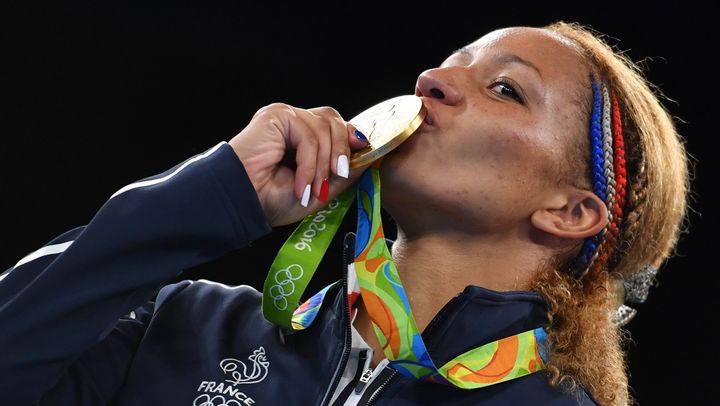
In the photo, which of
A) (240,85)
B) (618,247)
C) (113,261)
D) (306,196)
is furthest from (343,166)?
(240,85)

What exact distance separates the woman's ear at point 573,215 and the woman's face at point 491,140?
0.03 meters

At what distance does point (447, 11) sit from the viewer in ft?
12.2

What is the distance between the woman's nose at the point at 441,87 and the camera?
6.52 feet

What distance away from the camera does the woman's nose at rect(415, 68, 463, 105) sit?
1.99 meters

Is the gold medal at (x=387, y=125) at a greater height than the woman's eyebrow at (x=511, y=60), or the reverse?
the woman's eyebrow at (x=511, y=60)

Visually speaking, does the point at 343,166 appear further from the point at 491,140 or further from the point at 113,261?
the point at 113,261

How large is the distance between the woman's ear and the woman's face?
27mm

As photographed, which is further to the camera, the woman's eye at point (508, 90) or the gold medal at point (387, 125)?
the woman's eye at point (508, 90)

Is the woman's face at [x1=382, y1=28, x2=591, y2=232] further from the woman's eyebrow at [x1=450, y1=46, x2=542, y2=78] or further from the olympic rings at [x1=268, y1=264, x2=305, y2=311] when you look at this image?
the olympic rings at [x1=268, y1=264, x2=305, y2=311]

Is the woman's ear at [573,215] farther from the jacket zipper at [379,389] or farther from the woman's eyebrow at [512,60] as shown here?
the jacket zipper at [379,389]

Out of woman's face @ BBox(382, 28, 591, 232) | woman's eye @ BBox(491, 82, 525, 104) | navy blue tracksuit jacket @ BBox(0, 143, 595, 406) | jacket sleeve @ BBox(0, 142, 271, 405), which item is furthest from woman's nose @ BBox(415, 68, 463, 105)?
jacket sleeve @ BBox(0, 142, 271, 405)

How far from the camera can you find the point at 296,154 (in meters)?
1.82

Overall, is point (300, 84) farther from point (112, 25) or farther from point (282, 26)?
point (112, 25)

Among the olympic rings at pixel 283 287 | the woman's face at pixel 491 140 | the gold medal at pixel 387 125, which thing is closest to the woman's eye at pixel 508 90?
the woman's face at pixel 491 140
